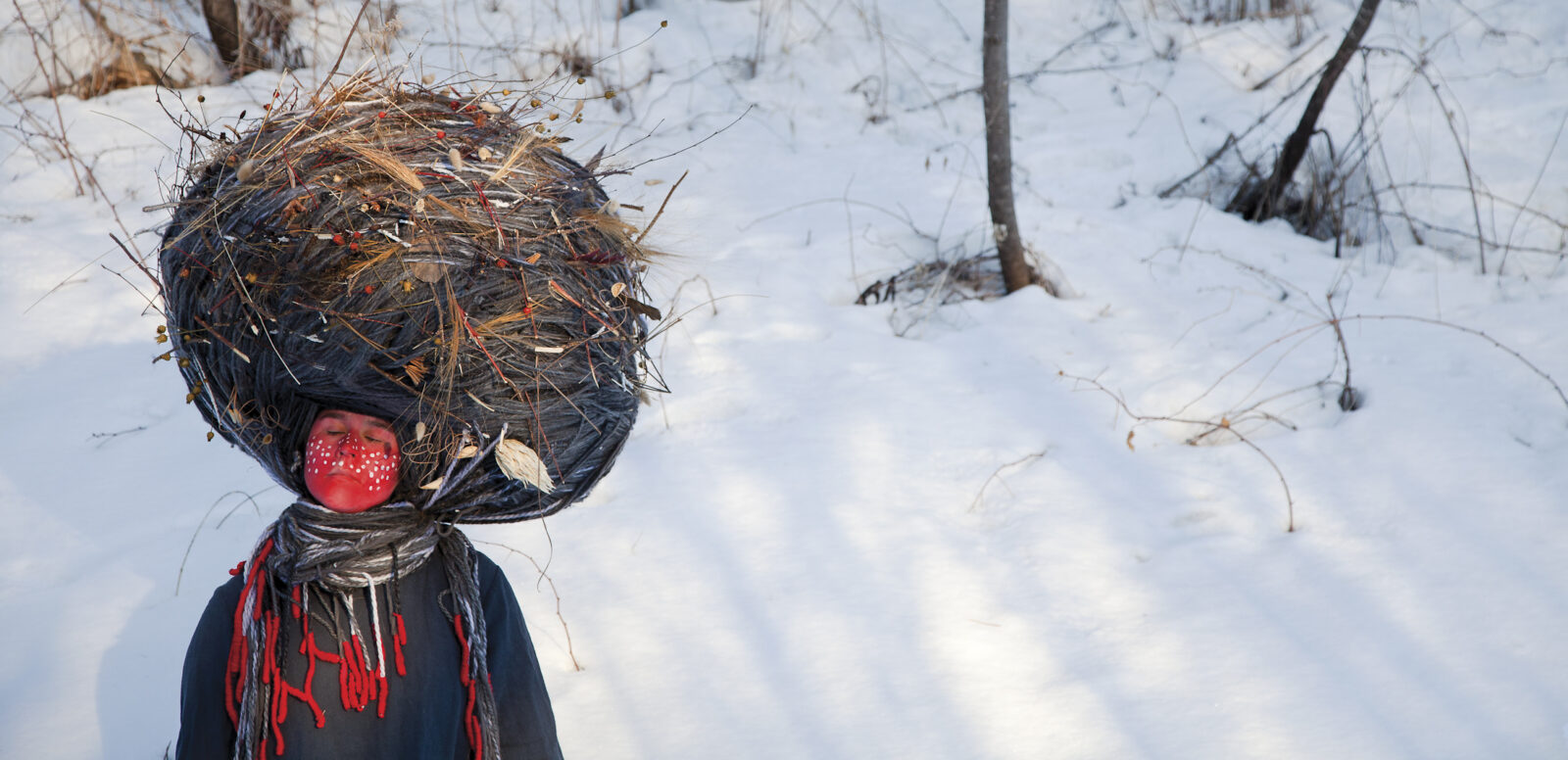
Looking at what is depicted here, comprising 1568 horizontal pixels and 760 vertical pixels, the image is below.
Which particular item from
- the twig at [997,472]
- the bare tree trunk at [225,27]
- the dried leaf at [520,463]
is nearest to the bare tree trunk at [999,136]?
the twig at [997,472]

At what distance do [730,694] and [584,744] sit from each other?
277 mm

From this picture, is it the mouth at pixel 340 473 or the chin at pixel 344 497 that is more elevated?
the mouth at pixel 340 473

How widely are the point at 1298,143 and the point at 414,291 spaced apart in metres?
3.40

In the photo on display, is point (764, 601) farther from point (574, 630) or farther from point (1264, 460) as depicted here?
point (1264, 460)

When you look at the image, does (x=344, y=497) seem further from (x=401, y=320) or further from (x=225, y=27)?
(x=225, y=27)

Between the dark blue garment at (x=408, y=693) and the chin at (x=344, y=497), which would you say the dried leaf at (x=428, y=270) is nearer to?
the chin at (x=344, y=497)

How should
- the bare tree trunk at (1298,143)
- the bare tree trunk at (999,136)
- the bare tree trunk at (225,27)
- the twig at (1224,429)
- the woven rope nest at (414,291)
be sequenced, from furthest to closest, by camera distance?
1. the bare tree trunk at (225,27)
2. the bare tree trunk at (1298,143)
3. the bare tree trunk at (999,136)
4. the twig at (1224,429)
5. the woven rope nest at (414,291)

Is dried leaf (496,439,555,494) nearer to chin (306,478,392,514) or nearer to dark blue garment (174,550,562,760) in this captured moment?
chin (306,478,392,514)

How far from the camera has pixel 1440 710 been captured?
166 centimetres

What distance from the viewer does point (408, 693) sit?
1.31 meters

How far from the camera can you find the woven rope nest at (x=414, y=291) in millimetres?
1088

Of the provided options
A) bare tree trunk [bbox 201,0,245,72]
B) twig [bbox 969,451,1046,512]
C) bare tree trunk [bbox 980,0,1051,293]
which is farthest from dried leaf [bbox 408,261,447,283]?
bare tree trunk [bbox 201,0,245,72]

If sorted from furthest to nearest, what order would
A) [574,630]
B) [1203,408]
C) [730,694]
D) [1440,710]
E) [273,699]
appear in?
[1203,408] → [574,630] → [730,694] → [1440,710] → [273,699]

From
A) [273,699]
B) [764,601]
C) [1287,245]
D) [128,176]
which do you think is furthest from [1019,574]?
[128,176]
